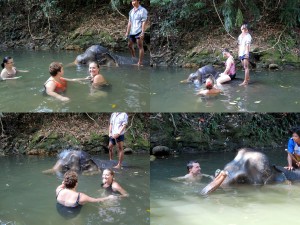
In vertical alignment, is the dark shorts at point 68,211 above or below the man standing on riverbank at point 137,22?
below

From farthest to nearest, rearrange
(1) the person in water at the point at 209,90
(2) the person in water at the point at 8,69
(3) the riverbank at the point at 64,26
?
(3) the riverbank at the point at 64,26, (2) the person in water at the point at 8,69, (1) the person in water at the point at 209,90

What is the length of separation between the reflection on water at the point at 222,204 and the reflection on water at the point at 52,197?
0.74 ft

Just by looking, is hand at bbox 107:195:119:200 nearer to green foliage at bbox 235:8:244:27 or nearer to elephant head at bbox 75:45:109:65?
elephant head at bbox 75:45:109:65

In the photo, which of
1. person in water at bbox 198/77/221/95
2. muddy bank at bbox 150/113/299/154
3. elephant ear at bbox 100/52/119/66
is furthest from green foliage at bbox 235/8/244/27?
person in water at bbox 198/77/221/95

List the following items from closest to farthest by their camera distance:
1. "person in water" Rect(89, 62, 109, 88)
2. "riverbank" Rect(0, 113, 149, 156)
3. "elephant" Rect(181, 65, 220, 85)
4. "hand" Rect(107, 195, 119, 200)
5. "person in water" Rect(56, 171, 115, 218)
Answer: "person in water" Rect(56, 171, 115, 218)
"hand" Rect(107, 195, 119, 200)
"person in water" Rect(89, 62, 109, 88)
"elephant" Rect(181, 65, 220, 85)
"riverbank" Rect(0, 113, 149, 156)

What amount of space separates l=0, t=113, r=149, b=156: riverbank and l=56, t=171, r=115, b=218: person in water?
12.3ft

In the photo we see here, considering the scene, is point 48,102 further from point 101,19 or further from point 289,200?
point 101,19

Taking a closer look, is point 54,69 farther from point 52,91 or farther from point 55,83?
point 52,91

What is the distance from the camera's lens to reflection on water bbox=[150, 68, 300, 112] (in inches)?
275

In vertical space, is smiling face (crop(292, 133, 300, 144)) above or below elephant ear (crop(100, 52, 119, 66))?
below

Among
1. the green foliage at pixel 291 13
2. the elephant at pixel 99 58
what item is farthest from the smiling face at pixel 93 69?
the green foliage at pixel 291 13

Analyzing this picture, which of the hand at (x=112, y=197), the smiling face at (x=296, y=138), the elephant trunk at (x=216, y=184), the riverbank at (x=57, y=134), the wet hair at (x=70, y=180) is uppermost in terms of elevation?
the smiling face at (x=296, y=138)

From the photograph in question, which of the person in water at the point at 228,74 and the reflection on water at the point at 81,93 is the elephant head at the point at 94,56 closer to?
the reflection on water at the point at 81,93

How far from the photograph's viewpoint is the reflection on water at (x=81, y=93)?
654 centimetres
